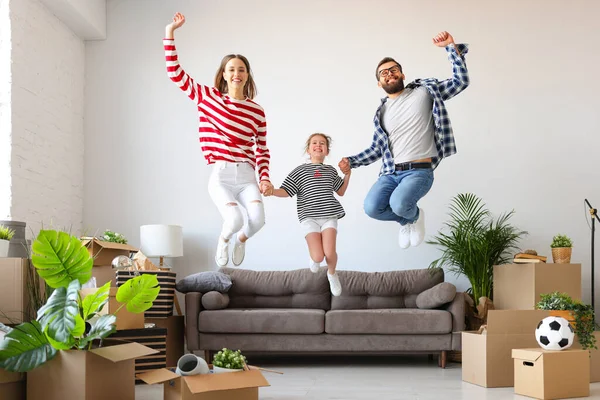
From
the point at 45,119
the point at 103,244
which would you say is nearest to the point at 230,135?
the point at 103,244

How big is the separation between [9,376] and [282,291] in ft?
11.0

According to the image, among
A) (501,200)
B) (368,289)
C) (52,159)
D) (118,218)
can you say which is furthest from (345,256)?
(52,159)

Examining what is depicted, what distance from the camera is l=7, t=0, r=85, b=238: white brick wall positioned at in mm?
6332

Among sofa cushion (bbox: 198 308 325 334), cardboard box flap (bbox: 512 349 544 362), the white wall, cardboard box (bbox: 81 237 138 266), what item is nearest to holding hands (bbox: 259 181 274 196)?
cardboard box (bbox: 81 237 138 266)

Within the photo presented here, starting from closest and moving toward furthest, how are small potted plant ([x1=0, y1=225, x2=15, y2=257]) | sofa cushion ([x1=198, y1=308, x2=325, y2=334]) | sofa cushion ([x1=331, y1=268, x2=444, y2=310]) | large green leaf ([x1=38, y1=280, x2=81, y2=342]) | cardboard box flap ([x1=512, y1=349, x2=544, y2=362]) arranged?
large green leaf ([x1=38, y1=280, x2=81, y2=342]), small potted plant ([x1=0, y1=225, x2=15, y2=257]), cardboard box flap ([x1=512, y1=349, x2=544, y2=362]), sofa cushion ([x1=198, y1=308, x2=325, y2=334]), sofa cushion ([x1=331, y1=268, x2=444, y2=310])

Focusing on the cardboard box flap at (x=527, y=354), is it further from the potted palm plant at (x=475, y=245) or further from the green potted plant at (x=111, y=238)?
the green potted plant at (x=111, y=238)

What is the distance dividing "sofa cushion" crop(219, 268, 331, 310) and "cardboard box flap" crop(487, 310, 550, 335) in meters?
1.91

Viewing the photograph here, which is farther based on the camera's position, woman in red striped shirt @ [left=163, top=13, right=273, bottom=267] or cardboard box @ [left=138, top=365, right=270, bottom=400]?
woman in red striped shirt @ [left=163, top=13, right=273, bottom=267]

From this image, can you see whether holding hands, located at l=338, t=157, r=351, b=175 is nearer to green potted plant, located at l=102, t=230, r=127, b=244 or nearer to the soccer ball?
the soccer ball

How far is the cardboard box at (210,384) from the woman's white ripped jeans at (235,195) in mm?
792

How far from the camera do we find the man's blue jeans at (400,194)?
4285 millimetres

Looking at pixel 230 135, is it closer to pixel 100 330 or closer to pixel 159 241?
pixel 100 330

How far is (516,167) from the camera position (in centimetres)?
729

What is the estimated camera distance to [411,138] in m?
4.38
